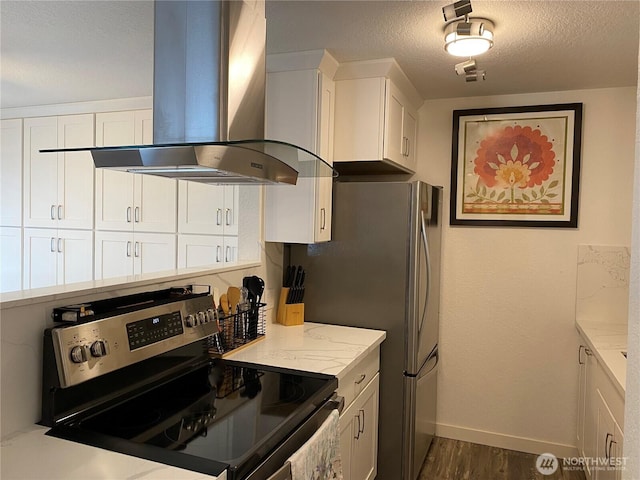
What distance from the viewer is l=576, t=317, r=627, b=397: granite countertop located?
198cm

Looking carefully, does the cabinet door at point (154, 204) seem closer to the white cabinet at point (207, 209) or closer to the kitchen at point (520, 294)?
the white cabinet at point (207, 209)

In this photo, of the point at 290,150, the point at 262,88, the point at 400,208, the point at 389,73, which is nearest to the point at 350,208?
the point at 400,208

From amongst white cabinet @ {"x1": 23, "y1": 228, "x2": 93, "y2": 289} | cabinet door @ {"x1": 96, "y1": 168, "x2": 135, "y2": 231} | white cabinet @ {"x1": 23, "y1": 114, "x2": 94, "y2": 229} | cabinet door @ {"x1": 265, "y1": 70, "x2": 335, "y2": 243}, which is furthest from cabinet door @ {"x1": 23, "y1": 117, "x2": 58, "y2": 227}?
cabinet door @ {"x1": 265, "y1": 70, "x2": 335, "y2": 243}

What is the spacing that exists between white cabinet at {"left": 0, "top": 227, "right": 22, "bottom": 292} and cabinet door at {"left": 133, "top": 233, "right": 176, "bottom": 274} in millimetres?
1039

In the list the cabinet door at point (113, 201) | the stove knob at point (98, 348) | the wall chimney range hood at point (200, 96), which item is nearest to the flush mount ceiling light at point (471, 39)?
the wall chimney range hood at point (200, 96)

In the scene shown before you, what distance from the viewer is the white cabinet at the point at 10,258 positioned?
3.88 meters

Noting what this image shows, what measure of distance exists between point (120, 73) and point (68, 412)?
2198mm

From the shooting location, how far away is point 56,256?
3762 mm

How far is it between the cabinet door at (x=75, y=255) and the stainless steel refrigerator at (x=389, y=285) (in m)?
1.73

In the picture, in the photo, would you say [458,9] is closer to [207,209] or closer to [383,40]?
[383,40]

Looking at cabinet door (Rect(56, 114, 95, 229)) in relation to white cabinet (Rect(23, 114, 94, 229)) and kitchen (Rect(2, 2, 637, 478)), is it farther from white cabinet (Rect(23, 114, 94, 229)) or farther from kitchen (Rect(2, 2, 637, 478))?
kitchen (Rect(2, 2, 637, 478))

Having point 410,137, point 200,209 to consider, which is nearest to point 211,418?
point 200,209

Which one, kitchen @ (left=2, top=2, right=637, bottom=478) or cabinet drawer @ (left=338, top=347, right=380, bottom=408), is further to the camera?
kitchen @ (left=2, top=2, right=637, bottom=478)

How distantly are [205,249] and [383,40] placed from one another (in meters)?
1.84
